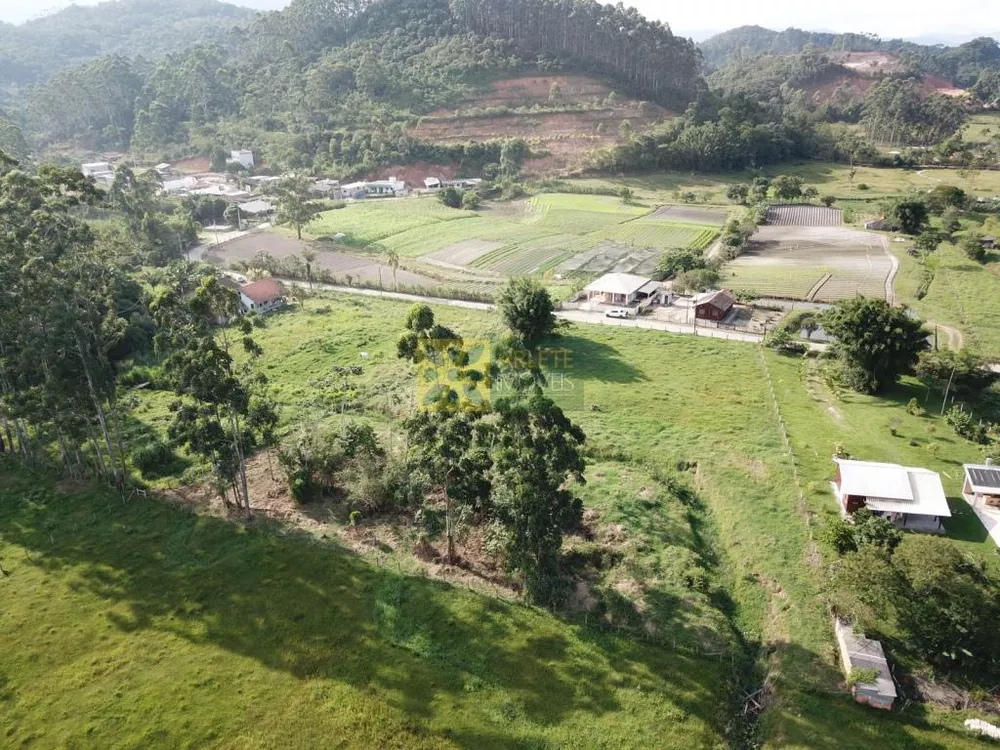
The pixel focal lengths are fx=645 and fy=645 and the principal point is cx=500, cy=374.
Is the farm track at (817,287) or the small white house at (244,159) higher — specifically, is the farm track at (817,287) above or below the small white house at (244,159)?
below

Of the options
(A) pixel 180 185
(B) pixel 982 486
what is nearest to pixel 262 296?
(B) pixel 982 486

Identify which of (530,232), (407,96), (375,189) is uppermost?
(407,96)

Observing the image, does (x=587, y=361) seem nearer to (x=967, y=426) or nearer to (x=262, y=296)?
(x=967, y=426)

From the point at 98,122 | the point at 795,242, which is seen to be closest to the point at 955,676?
the point at 795,242

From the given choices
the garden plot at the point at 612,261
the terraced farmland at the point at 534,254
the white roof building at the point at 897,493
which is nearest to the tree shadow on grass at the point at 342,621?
the white roof building at the point at 897,493

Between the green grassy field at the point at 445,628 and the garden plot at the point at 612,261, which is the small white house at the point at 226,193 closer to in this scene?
the garden plot at the point at 612,261

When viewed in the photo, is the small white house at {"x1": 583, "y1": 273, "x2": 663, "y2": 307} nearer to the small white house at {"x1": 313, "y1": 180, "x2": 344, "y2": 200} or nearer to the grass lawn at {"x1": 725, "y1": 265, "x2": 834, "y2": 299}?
the grass lawn at {"x1": 725, "y1": 265, "x2": 834, "y2": 299}

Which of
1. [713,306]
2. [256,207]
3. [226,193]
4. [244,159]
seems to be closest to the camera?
[713,306]
